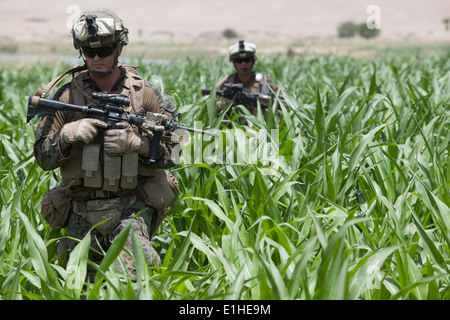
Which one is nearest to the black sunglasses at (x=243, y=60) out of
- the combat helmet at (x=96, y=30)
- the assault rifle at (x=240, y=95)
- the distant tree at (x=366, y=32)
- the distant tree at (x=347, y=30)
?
the assault rifle at (x=240, y=95)

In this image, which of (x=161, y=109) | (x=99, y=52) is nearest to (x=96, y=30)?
(x=99, y=52)

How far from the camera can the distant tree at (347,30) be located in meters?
64.7

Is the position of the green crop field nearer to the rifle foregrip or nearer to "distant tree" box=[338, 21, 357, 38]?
the rifle foregrip

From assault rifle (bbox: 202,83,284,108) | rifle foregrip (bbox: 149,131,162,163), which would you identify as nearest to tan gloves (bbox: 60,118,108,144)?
rifle foregrip (bbox: 149,131,162,163)

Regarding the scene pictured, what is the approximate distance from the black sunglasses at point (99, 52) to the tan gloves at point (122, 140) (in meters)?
0.31

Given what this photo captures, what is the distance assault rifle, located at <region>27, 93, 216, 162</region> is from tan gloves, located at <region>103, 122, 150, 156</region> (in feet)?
0.14

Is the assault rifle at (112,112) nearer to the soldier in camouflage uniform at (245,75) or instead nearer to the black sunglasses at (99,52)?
the black sunglasses at (99,52)

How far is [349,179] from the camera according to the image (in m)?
2.99

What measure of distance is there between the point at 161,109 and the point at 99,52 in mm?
385

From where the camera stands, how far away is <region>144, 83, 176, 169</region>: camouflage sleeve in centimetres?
276

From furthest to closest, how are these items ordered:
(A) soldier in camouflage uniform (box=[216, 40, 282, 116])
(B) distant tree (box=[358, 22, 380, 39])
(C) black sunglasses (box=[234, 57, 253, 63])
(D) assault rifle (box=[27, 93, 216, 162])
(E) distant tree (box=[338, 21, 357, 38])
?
(E) distant tree (box=[338, 21, 357, 38])
(B) distant tree (box=[358, 22, 380, 39])
(C) black sunglasses (box=[234, 57, 253, 63])
(A) soldier in camouflage uniform (box=[216, 40, 282, 116])
(D) assault rifle (box=[27, 93, 216, 162])

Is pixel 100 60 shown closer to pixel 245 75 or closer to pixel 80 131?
pixel 80 131
